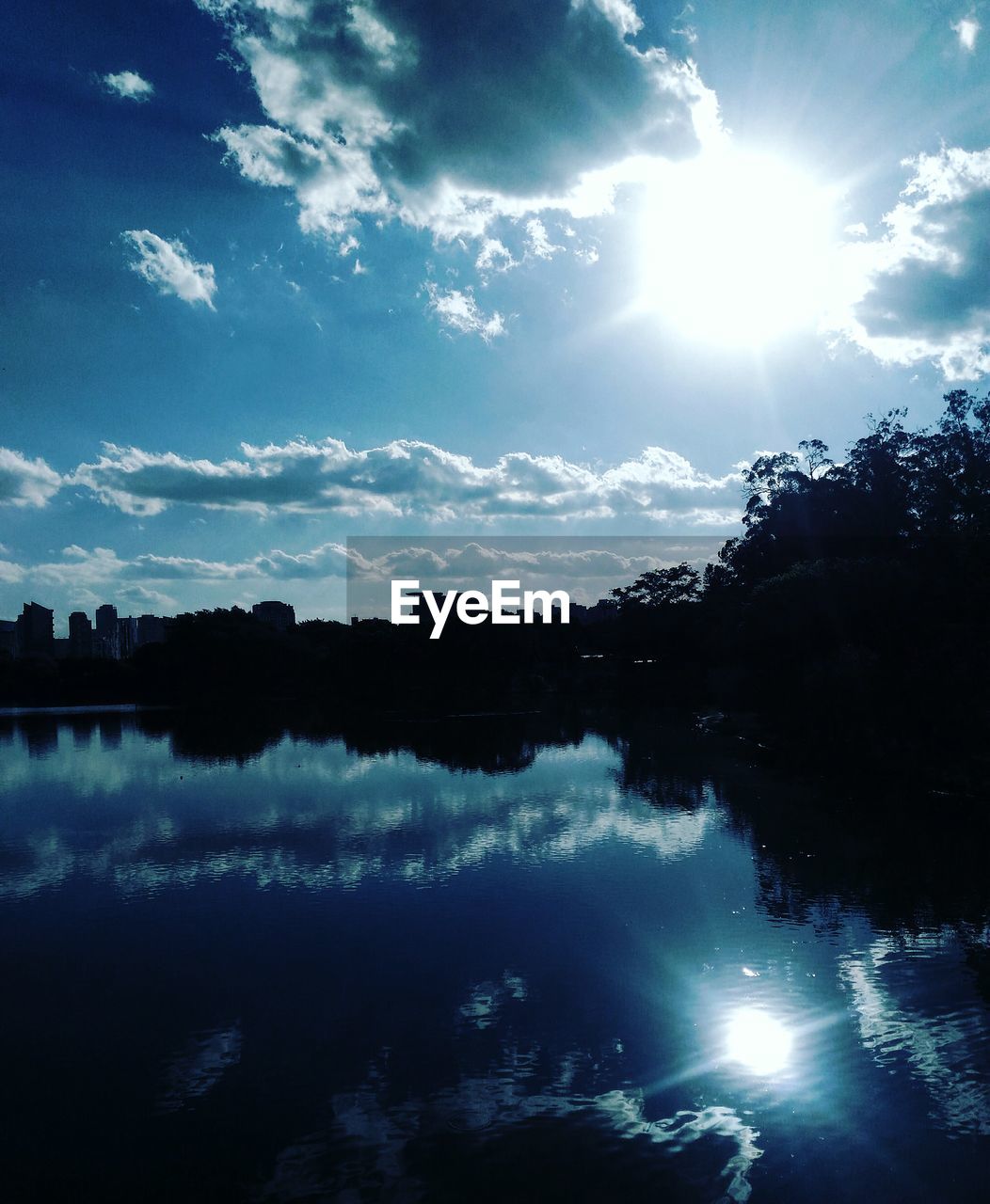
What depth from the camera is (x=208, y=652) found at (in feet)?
291

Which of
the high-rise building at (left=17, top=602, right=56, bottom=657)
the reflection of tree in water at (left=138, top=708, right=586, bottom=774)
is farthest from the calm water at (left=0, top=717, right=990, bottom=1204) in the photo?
the high-rise building at (left=17, top=602, right=56, bottom=657)

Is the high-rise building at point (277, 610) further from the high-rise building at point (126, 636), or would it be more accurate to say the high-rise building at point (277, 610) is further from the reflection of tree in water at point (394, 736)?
the reflection of tree in water at point (394, 736)

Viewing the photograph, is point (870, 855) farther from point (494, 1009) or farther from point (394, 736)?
point (394, 736)

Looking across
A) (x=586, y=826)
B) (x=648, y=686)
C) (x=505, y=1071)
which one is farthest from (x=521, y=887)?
(x=648, y=686)

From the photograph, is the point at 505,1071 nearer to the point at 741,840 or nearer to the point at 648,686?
the point at 741,840

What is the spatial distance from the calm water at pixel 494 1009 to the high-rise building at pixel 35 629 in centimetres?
11883

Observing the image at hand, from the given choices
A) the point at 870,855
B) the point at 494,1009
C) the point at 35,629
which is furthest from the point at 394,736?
the point at 35,629

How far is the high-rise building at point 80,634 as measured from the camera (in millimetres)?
141375

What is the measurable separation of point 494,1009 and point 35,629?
140044mm

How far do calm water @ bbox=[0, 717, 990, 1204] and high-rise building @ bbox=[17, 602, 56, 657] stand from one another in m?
119

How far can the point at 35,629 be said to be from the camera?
13112 cm

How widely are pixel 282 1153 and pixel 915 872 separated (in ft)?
57.7

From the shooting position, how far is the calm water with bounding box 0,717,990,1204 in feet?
29.8

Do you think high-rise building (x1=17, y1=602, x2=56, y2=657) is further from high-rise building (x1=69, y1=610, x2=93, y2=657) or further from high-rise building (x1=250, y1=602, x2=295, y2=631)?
high-rise building (x1=250, y1=602, x2=295, y2=631)
